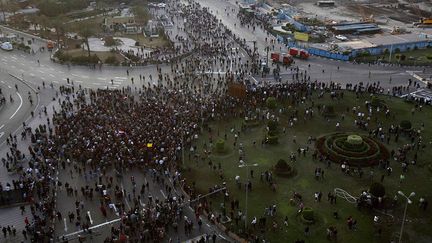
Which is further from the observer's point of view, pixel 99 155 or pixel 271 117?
pixel 271 117

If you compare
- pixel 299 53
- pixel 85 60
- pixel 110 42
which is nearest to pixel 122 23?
pixel 110 42

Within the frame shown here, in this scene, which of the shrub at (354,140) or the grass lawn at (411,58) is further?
the grass lawn at (411,58)

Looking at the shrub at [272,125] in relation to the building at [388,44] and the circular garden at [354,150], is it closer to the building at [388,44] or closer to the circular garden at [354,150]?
the circular garden at [354,150]

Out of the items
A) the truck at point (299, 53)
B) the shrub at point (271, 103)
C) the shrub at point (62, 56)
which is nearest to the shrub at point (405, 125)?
the shrub at point (271, 103)

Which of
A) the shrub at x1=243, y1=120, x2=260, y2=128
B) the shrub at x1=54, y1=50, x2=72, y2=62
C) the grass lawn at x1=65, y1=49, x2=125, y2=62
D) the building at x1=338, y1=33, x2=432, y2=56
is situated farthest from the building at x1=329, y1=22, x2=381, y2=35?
the shrub at x1=54, y1=50, x2=72, y2=62

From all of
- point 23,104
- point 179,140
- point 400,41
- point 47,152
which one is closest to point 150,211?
point 179,140

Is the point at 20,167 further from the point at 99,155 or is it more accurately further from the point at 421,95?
the point at 421,95
